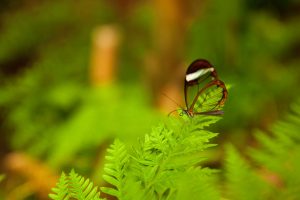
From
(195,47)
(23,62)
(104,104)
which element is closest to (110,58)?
(104,104)

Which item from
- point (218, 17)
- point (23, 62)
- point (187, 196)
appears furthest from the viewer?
point (23, 62)

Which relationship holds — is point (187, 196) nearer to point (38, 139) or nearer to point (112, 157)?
point (112, 157)

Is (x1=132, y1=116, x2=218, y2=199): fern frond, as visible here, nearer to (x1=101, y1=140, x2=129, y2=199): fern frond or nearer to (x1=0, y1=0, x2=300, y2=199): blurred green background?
(x1=101, y1=140, x2=129, y2=199): fern frond

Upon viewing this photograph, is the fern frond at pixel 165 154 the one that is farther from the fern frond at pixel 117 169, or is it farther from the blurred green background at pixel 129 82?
the blurred green background at pixel 129 82

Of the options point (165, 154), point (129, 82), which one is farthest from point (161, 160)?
point (129, 82)

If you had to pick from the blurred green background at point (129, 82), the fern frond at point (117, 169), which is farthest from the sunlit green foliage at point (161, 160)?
the blurred green background at point (129, 82)

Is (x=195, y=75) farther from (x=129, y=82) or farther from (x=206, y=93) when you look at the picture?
(x=129, y=82)
